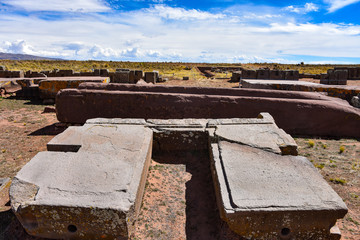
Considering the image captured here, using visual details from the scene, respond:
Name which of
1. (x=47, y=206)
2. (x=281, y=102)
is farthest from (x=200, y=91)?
(x=47, y=206)

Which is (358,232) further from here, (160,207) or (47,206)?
(47,206)

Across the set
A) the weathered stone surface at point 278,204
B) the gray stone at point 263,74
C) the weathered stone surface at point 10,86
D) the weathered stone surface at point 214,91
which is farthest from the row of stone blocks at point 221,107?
the gray stone at point 263,74

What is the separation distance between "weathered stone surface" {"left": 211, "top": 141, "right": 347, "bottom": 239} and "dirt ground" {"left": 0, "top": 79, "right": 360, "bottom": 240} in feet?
1.12

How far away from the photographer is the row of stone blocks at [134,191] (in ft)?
7.89

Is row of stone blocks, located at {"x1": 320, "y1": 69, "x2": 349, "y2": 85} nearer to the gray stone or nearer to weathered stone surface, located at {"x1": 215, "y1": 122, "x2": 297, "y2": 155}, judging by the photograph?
the gray stone

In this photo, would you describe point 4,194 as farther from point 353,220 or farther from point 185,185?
point 353,220

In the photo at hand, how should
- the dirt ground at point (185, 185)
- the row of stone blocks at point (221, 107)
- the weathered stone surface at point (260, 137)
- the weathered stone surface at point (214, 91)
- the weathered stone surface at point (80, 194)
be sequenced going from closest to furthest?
the weathered stone surface at point (80, 194) → the dirt ground at point (185, 185) → the weathered stone surface at point (260, 137) → the row of stone blocks at point (221, 107) → the weathered stone surface at point (214, 91)

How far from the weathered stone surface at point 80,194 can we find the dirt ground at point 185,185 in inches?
15.7

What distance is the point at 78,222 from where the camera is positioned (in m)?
2.42

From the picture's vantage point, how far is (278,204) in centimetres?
245

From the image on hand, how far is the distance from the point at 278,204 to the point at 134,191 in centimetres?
152

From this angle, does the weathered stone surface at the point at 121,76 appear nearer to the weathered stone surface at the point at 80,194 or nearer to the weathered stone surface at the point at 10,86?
the weathered stone surface at the point at 10,86

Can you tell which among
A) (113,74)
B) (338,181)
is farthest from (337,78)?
(338,181)

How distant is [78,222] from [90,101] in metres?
3.85
